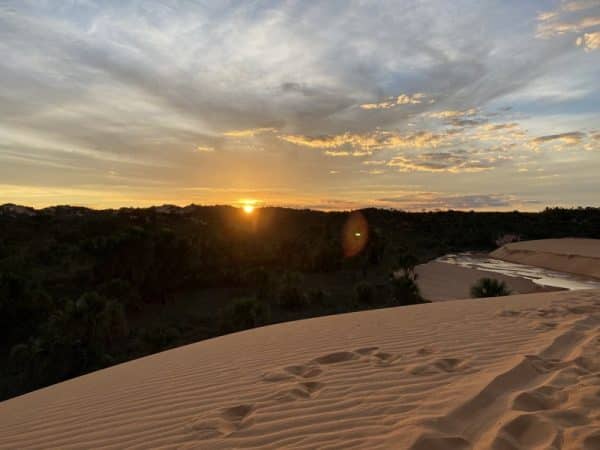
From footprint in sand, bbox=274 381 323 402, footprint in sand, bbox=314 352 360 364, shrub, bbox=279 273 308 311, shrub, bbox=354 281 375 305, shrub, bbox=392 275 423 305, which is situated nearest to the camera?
footprint in sand, bbox=274 381 323 402

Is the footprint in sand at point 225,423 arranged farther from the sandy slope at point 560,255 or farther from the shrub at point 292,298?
the sandy slope at point 560,255

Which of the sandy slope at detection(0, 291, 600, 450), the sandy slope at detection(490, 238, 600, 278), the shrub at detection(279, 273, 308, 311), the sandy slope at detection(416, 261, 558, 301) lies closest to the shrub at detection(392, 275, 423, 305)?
the sandy slope at detection(416, 261, 558, 301)

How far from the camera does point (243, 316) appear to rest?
15.4m

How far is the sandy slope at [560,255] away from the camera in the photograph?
26.1m

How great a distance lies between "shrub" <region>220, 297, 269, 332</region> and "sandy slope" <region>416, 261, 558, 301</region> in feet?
26.7

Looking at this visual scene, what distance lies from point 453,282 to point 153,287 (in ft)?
55.0

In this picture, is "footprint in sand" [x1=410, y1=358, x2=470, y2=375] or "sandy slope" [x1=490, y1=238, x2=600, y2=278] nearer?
"footprint in sand" [x1=410, y1=358, x2=470, y2=375]

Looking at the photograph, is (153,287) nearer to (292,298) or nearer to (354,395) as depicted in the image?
(292,298)

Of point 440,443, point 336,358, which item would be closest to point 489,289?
point 336,358

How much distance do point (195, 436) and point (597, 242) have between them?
40.7 meters

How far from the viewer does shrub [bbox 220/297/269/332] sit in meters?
15.4

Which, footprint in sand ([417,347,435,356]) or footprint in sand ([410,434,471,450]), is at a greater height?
footprint in sand ([410,434,471,450])

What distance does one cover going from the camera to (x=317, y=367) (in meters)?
4.12

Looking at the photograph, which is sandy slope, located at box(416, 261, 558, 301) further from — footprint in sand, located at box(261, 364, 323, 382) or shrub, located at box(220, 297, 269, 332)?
footprint in sand, located at box(261, 364, 323, 382)
